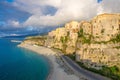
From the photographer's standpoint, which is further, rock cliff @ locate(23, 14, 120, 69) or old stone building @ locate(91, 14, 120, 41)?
old stone building @ locate(91, 14, 120, 41)

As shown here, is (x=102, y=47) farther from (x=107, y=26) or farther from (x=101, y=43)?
(x=107, y=26)

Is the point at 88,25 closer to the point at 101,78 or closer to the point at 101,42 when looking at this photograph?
the point at 101,42

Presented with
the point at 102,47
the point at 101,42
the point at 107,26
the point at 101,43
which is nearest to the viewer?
the point at 102,47


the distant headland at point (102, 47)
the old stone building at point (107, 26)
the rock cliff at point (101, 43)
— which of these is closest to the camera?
the distant headland at point (102, 47)

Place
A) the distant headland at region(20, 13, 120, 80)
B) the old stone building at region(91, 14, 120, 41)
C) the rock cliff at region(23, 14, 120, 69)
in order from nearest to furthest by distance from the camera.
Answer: the distant headland at region(20, 13, 120, 80)
the rock cliff at region(23, 14, 120, 69)
the old stone building at region(91, 14, 120, 41)

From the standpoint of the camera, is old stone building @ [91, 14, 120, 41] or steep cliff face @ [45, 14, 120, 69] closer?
steep cliff face @ [45, 14, 120, 69]

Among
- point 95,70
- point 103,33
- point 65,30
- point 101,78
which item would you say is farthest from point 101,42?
point 65,30

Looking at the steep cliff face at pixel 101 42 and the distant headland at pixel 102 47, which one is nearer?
the distant headland at pixel 102 47

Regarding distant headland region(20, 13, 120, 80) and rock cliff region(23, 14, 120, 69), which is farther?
rock cliff region(23, 14, 120, 69)

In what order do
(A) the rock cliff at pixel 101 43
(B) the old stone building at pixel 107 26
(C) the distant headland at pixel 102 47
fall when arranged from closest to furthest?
(C) the distant headland at pixel 102 47 → (A) the rock cliff at pixel 101 43 → (B) the old stone building at pixel 107 26

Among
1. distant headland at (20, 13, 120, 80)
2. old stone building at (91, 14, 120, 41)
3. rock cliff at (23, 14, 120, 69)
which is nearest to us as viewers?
distant headland at (20, 13, 120, 80)

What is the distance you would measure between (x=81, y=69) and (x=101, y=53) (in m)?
11.9

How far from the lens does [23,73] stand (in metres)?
95.2

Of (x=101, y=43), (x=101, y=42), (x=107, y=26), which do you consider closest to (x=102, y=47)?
(x=101, y=43)
